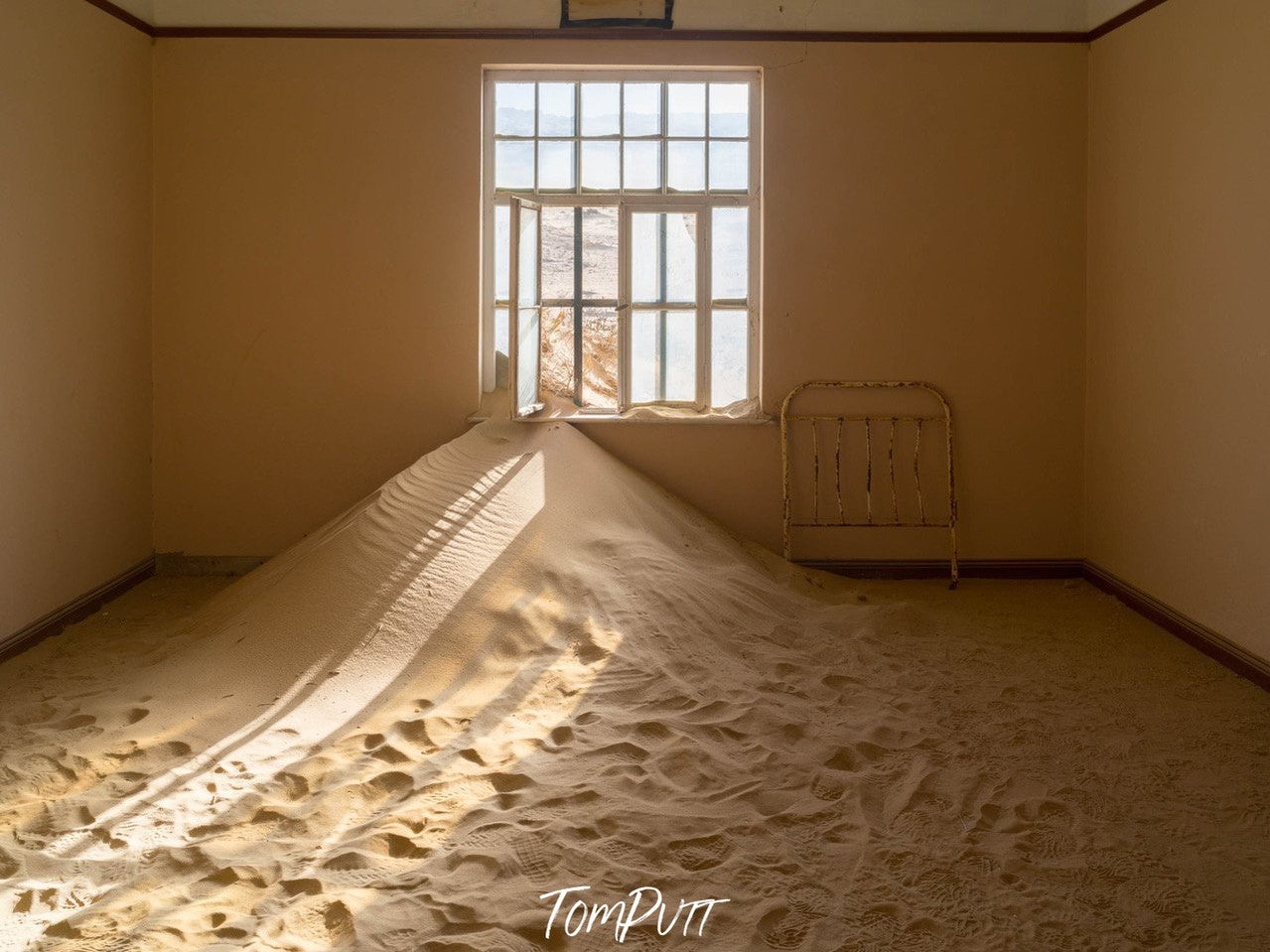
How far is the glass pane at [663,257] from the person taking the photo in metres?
6.20

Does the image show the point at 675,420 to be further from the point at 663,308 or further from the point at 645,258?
the point at 645,258

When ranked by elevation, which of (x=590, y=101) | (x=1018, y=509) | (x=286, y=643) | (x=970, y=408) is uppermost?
(x=590, y=101)

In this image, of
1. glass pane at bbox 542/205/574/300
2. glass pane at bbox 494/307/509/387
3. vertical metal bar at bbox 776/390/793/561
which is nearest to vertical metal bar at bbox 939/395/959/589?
vertical metal bar at bbox 776/390/793/561

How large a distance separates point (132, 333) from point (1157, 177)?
499 centimetres

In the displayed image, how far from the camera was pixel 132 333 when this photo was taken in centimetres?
580

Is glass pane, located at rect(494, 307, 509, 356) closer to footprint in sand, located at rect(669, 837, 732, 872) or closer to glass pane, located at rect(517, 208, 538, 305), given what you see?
glass pane, located at rect(517, 208, 538, 305)

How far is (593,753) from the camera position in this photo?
11.5 feet

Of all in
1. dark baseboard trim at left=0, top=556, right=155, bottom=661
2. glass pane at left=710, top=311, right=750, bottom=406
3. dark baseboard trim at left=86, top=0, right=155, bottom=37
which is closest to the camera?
dark baseboard trim at left=0, top=556, right=155, bottom=661

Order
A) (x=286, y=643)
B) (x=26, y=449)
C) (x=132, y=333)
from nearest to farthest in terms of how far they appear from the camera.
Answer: (x=286, y=643) → (x=26, y=449) → (x=132, y=333)

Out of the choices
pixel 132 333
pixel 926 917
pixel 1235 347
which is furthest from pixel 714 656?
pixel 132 333

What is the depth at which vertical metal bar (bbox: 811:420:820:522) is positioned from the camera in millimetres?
6098

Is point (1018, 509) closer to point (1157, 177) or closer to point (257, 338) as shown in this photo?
point (1157, 177)

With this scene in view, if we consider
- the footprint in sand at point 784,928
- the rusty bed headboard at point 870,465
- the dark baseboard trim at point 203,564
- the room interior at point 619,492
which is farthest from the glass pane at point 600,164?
the footprint in sand at point 784,928

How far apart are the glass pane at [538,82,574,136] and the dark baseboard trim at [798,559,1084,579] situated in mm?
2660
